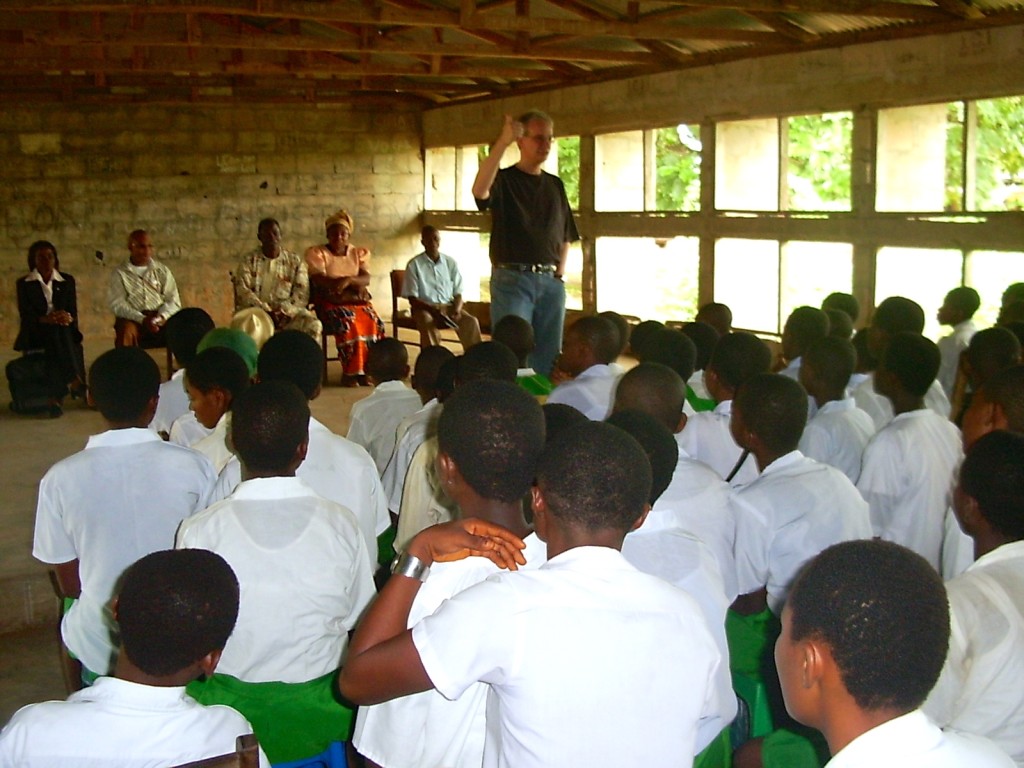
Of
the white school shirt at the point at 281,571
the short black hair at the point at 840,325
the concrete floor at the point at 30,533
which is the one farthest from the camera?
the short black hair at the point at 840,325

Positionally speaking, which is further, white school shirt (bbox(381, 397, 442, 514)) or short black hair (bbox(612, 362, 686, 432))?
white school shirt (bbox(381, 397, 442, 514))

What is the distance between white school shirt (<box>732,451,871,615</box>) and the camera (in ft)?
7.96

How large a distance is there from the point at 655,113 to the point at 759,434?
6747 millimetres

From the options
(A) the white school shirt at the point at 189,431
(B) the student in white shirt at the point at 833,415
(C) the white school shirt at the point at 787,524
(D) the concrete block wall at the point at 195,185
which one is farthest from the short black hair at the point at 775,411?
(D) the concrete block wall at the point at 195,185

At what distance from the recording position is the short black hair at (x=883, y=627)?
1.17 meters

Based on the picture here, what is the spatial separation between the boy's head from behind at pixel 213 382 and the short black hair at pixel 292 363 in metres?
0.37

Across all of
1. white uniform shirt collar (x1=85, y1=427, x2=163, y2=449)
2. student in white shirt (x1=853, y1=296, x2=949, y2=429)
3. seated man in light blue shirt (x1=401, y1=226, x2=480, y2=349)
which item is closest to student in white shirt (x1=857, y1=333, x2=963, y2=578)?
student in white shirt (x1=853, y1=296, x2=949, y2=429)

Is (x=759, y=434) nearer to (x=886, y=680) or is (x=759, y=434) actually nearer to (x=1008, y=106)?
(x=886, y=680)

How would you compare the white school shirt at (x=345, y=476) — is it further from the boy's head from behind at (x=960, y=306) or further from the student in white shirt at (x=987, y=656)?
the boy's head from behind at (x=960, y=306)

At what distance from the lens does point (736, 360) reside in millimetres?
3496

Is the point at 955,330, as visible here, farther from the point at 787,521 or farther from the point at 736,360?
the point at 787,521

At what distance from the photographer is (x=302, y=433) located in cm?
229

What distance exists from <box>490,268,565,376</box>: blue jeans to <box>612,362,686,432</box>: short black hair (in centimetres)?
232

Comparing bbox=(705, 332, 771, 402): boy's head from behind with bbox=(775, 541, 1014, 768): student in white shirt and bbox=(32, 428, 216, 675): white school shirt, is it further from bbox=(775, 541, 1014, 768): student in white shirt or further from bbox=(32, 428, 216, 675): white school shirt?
bbox=(775, 541, 1014, 768): student in white shirt
